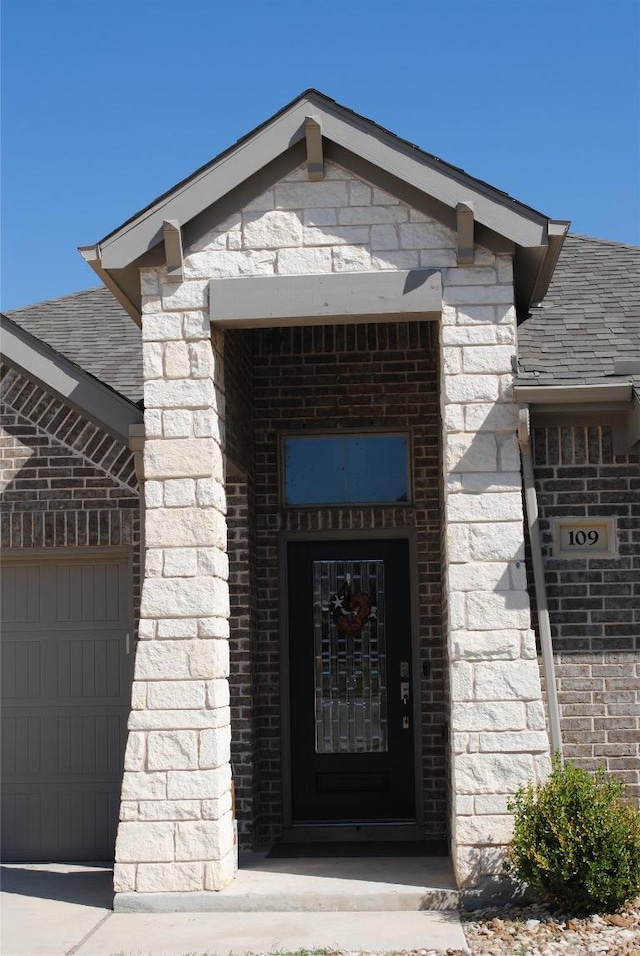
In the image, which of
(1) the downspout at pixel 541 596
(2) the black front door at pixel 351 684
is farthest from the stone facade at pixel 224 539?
(2) the black front door at pixel 351 684

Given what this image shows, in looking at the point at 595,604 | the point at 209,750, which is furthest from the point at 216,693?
the point at 595,604

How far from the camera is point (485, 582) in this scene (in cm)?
711

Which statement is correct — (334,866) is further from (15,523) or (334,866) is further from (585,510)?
(15,523)

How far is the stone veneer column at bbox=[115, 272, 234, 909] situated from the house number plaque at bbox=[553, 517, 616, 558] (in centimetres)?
252

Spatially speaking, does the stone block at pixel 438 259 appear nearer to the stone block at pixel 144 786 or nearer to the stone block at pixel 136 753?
the stone block at pixel 136 753

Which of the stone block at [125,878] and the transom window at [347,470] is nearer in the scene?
the stone block at [125,878]

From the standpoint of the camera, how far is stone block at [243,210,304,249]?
743 centimetres

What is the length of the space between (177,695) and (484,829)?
207cm

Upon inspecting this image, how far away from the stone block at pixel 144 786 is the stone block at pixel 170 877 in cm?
41

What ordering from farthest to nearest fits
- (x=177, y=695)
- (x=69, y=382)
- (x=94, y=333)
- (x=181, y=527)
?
(x=94, y=333)
(x=69, y=382)
(x=181, y=527)
(x=177, y=695)

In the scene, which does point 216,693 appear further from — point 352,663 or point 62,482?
point 62,482

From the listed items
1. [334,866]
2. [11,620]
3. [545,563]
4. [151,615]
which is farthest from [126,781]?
[545,563]

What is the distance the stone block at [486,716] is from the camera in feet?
22.7

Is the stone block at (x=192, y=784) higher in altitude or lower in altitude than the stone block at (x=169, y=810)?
higher
